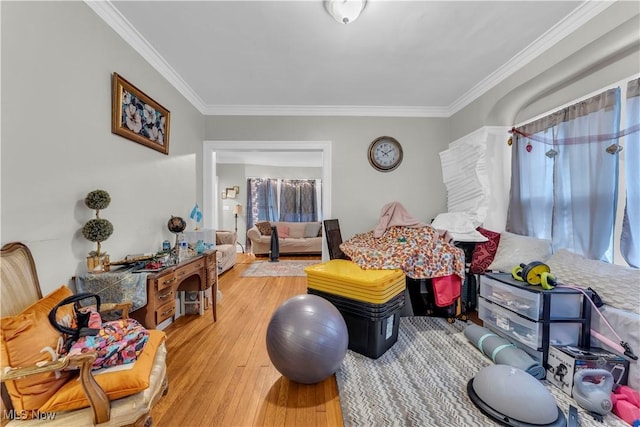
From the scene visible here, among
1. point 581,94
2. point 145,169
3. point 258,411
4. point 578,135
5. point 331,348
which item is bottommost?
point 258,411

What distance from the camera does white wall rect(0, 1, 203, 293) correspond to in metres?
1.29

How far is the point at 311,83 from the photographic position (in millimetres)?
2938

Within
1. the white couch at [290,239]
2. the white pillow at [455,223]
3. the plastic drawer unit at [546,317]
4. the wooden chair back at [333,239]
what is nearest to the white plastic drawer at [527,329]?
the plastic drawer unit at [546,317]

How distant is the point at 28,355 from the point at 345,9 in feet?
8.23

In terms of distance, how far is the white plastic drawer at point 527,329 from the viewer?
1724mm

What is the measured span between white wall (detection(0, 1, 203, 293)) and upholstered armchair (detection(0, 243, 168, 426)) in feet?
1.10

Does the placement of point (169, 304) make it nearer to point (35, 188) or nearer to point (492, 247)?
point (35, 188)

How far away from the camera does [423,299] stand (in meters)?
2.77

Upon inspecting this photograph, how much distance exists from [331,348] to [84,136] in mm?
2167

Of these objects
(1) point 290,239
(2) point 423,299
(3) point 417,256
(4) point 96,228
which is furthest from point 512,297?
(1) point 290,239

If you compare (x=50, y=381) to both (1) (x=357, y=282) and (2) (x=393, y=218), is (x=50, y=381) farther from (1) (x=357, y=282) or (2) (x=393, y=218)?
(2) (x=393, y=218)

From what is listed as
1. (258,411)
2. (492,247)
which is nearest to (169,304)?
(258,411)

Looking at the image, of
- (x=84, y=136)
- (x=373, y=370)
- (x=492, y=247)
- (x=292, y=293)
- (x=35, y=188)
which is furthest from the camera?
(x=292, y=293)

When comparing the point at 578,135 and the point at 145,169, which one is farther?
the point at 145,169
